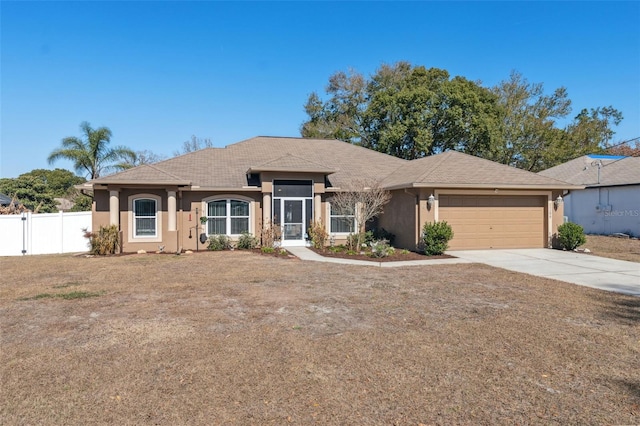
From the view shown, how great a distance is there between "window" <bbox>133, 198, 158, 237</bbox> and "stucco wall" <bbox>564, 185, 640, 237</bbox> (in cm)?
2397

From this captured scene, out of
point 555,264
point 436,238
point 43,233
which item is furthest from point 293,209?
point 43,233

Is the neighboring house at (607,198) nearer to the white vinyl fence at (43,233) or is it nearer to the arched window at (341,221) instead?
the arched window at (341,221)

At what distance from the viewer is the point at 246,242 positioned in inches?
661

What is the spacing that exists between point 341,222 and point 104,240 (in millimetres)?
9698

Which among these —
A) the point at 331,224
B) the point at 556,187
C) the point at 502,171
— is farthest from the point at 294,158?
the point at 556,187

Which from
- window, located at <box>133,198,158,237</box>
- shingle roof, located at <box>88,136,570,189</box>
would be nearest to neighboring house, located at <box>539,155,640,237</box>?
shingle roof, located at <box>88,136,570,189</box>

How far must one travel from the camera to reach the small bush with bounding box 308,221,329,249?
16.9 meters

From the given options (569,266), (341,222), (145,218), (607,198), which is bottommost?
(569,266)

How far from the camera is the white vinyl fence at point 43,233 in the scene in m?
15.9

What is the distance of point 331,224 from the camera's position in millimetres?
18422

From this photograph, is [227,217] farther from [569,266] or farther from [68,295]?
[569,266]

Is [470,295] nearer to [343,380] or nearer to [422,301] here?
[422,301]

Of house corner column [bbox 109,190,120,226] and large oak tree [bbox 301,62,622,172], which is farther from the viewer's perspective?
large oak tree [bbox 301,62,622,172]

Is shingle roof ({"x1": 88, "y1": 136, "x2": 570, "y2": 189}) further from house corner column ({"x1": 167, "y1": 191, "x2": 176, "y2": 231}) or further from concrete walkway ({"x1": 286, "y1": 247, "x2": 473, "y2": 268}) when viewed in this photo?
concrete walkway ({"x1": 286, "y1": 247, "x2": 473, "y2": 268})
